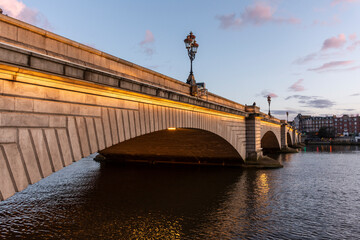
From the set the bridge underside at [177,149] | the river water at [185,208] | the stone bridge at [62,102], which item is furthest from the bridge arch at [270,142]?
the stone bridge at [62,102]

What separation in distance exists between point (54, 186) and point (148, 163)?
16230 mm

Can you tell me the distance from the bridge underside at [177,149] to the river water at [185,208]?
4.08m

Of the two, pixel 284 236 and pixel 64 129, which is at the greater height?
pixel 64 129

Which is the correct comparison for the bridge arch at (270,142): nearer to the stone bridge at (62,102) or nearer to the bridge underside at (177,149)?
the bridge underside at (177,149)

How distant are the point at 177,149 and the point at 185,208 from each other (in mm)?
17230

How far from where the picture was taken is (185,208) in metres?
18.0

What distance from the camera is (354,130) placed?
19550 centimetres

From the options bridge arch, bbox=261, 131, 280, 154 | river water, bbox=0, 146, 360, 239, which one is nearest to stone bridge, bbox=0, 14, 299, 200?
river water, bbox=0, 146, 360, 239

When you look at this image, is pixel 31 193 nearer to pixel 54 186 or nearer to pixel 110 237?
pixel 54 186

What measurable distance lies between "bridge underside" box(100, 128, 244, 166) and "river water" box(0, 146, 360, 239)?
161 inches

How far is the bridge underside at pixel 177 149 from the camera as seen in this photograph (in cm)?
2952

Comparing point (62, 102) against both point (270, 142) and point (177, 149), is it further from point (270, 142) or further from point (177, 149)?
point (270, 142)

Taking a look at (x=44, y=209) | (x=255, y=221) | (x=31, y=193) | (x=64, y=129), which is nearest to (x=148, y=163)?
(x=31, y=193)

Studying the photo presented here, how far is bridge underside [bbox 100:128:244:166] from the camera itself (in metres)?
29.5
